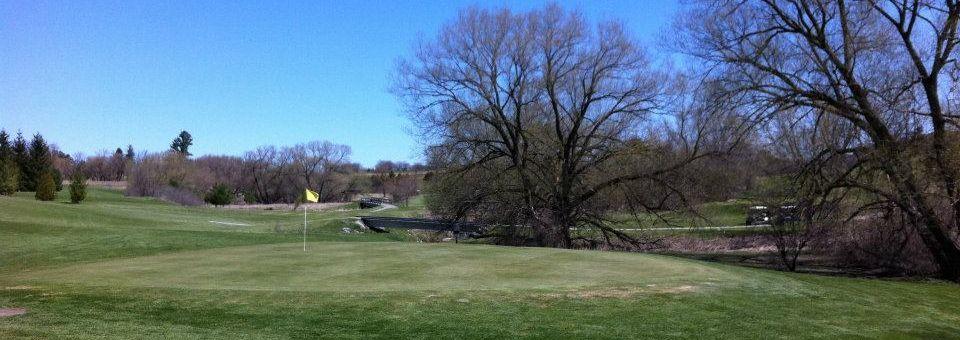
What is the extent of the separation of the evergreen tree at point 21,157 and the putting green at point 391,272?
4804 cm

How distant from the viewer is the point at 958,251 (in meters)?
17.0

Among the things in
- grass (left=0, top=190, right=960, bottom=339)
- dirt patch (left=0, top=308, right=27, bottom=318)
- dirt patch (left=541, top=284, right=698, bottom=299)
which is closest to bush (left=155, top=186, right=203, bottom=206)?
grass (left=0, top=190, right=960, bottom=339)

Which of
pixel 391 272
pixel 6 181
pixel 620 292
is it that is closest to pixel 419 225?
pixel 391 272

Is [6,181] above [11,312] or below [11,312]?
above

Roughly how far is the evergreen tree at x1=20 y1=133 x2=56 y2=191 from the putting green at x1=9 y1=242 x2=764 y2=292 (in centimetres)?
4949

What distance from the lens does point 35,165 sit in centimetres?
5456

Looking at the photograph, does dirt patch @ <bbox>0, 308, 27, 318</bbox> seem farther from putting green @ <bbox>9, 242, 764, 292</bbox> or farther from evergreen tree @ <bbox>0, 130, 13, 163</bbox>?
evergreen tree @ <bbox>0, 130, 13, 163</bbox>

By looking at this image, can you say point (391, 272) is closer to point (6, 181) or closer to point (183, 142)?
point (6, 181)

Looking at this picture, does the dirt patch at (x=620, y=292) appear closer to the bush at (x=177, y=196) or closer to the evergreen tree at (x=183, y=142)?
the bush at (x=177, y=196)

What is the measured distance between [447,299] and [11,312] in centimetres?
547

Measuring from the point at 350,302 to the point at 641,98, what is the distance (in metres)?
22.0

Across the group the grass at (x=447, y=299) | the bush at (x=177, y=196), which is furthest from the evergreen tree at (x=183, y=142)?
the grass at (x=447, y=299)

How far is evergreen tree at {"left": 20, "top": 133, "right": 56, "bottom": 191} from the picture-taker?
2122 inches

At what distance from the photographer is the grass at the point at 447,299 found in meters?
7.66
